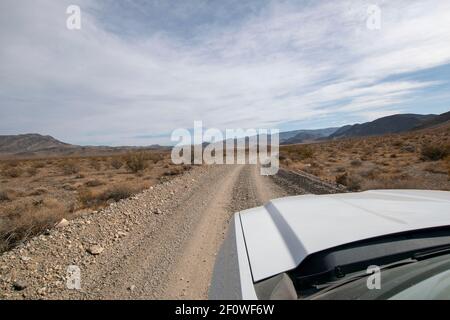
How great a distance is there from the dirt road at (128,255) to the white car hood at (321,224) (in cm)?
235

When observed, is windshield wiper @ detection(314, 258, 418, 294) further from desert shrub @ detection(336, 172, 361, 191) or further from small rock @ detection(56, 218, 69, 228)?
desert shrub @ detection(336, 172, 361, 191)

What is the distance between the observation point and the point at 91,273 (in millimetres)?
4957

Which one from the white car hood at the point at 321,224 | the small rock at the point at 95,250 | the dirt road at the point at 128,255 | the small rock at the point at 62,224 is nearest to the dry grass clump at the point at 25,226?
the small rock at the point at 62,224

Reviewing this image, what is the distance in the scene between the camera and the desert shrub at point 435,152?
2037cm

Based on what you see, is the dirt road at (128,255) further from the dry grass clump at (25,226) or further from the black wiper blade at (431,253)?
the black wiper blade at (431,253)

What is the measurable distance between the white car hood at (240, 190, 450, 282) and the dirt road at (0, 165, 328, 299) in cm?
235

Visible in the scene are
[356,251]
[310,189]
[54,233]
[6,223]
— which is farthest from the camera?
[310,189]

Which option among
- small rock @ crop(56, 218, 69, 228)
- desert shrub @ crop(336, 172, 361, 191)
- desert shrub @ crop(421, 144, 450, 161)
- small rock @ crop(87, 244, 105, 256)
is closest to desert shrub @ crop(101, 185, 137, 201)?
small rock @ crop(56, 218, 69, 228)

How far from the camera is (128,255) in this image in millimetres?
5609

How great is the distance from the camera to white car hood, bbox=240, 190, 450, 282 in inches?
65.6
